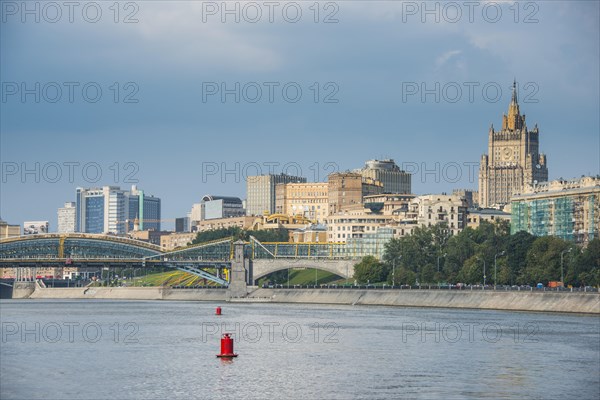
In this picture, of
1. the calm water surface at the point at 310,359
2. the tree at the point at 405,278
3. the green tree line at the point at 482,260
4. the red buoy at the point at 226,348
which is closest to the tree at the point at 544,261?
the green tree line at the point at 482,260

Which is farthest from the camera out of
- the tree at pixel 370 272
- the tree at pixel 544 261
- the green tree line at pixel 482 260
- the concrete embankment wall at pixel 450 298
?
the tree at pixel 370 272

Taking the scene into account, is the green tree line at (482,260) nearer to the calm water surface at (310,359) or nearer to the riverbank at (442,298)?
the riverbank at (442,298)

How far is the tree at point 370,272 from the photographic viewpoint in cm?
18800

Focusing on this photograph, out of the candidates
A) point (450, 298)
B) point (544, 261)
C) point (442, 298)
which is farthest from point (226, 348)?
point (544, 261)

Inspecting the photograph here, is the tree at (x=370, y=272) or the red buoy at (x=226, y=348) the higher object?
the tree at (x=370, y=272)

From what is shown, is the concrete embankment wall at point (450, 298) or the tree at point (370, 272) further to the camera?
the tree at point (370, 272)

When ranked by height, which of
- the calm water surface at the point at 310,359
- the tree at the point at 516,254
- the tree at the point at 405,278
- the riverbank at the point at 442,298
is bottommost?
the calm water surface at the point at 310,359

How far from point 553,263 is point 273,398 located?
93.6 m

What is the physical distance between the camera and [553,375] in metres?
Result: 66.9

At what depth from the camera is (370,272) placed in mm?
188250

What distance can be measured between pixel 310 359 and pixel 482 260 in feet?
294

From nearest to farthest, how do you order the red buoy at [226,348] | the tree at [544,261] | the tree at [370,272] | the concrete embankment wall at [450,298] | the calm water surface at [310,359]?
the calm water surface at [310,359] < the red buoy at [226,348] < the concrete embankment wall at [450,298] < the tree at [544,261] < the tree at [370,272]

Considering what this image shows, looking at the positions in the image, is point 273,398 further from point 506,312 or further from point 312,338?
point 506,312

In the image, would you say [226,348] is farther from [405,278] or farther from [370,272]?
[370,272]
